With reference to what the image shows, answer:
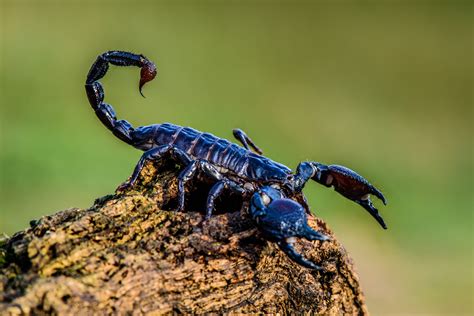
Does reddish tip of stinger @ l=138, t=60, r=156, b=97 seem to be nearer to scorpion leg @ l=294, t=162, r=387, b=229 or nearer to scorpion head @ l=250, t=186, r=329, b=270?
scorpion leg @ l=294, t=162, r=387, b=229

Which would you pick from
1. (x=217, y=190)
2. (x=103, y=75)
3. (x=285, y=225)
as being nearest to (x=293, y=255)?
(x=285, y=225)

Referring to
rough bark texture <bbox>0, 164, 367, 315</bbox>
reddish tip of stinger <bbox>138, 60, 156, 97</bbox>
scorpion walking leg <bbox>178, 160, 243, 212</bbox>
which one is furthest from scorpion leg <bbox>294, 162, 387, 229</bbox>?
reddish tip of stinger <bbox>138, 60, 156, 97</bbox>

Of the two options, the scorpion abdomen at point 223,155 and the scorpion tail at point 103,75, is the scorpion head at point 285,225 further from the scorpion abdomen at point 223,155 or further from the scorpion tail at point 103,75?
the scorpion tail at point 103,75

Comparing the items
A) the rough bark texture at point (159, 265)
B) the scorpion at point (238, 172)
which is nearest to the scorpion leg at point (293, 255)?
the scorpion at point (238, 172)

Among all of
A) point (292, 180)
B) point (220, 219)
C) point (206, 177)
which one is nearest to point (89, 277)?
point (220, 219)

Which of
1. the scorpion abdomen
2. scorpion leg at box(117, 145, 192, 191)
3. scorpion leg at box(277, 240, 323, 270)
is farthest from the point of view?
the scorpion abdomen

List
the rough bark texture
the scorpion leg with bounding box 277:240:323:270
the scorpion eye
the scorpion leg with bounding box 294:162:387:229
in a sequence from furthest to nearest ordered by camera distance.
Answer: the scorpion leg with bounding box 294:162:387:229, the scorpion eye, the scorpion leg with bounding box 277:240:323:270, the rough bark texture

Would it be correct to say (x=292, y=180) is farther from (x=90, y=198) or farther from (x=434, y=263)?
(x=434, y=263)
